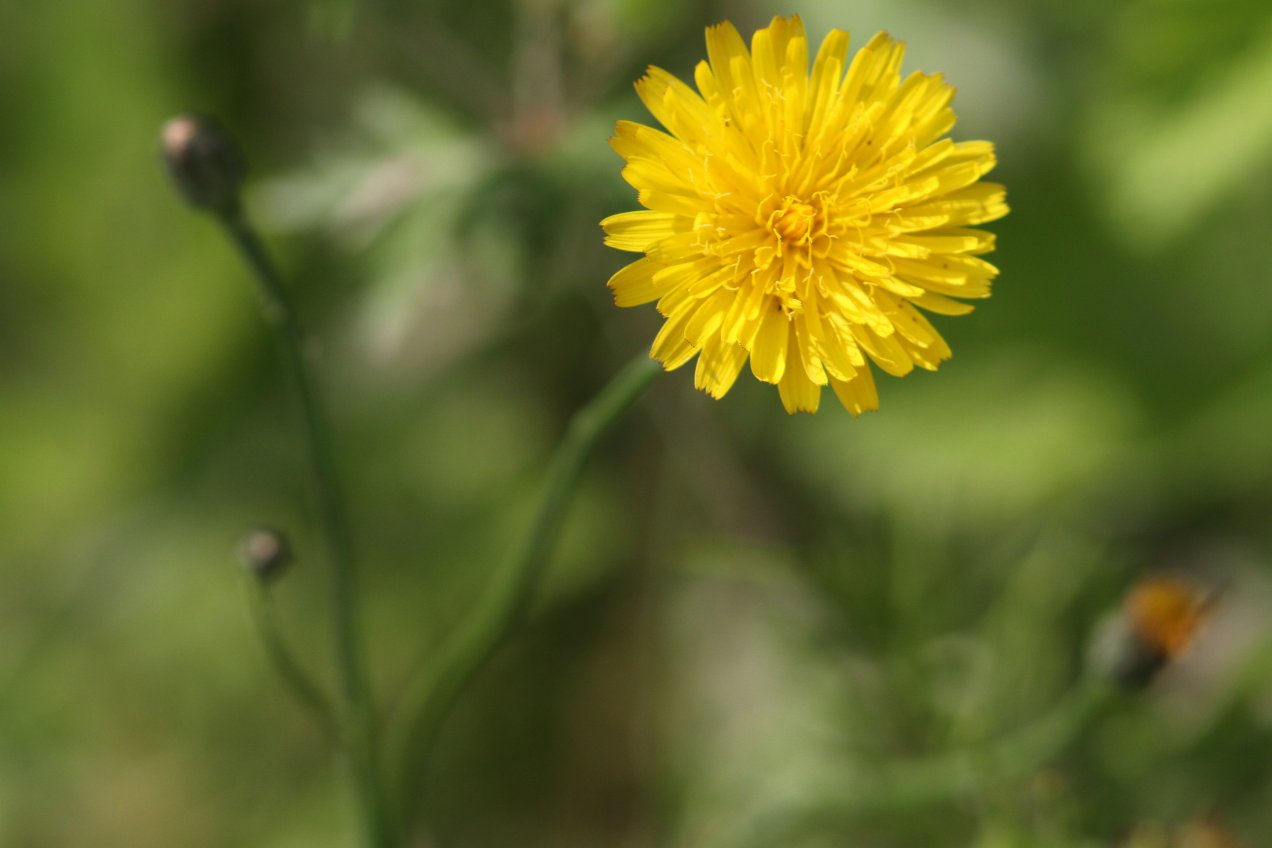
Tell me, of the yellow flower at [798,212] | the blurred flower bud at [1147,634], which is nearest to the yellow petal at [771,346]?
the yellow flower at [798,212]

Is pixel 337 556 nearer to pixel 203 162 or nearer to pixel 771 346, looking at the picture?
pixel 203 162

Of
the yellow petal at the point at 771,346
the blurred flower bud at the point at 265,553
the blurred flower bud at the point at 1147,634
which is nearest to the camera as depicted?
the yellow petal at the point at 771,346

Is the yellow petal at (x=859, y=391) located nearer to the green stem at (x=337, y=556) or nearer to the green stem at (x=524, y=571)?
the green stem at (x=524, y=571)

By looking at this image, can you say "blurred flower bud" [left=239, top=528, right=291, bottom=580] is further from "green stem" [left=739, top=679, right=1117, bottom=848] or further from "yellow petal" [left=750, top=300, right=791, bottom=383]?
"green stem" [left=739, top=679, right=1117, bottom=848]

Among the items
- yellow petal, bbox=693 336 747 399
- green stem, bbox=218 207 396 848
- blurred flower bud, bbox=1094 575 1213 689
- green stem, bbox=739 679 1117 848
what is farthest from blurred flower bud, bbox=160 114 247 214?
blurred flower bud, bbox=1094 575 1213 689

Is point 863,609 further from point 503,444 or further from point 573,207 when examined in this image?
point 503,444

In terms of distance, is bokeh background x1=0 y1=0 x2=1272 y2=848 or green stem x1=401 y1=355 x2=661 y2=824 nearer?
green stem x1=401 y1=355 x2=661 y2=824
